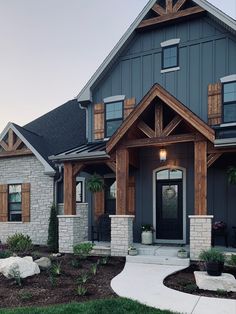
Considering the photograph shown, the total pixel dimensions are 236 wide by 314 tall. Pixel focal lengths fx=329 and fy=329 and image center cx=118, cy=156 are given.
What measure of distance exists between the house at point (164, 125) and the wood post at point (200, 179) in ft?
0.09

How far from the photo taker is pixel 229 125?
10.8m

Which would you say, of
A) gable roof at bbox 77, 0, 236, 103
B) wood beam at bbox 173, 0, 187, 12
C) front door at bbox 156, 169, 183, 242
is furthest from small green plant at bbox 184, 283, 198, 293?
wood beam at bbox 173, 0, 187, 12

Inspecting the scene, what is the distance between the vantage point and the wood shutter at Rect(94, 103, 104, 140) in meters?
13.1

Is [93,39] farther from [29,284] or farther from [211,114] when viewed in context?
[29,284]

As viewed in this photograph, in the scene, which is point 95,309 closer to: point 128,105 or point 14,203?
point 128,105

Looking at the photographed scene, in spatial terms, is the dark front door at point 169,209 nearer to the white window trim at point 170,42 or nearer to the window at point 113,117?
the window at point 113,117

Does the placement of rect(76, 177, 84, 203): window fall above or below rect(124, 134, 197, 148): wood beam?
below

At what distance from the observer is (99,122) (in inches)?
518

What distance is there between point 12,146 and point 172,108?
27.2 feet

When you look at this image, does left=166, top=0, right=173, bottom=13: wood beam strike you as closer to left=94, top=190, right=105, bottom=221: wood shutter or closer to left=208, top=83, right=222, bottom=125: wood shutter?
left=208, top=83, right=222, bottom=125: wood shutter

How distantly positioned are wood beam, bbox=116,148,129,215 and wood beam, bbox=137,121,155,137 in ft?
2.80

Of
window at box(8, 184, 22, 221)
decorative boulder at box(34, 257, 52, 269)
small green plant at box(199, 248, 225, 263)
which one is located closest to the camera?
small green plant at box(199, 248, 225, 263)

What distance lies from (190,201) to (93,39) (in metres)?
10.2

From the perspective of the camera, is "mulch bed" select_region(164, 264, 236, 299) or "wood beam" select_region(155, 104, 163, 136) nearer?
"mulch bed" select_region(164, 264, 236, 299)
